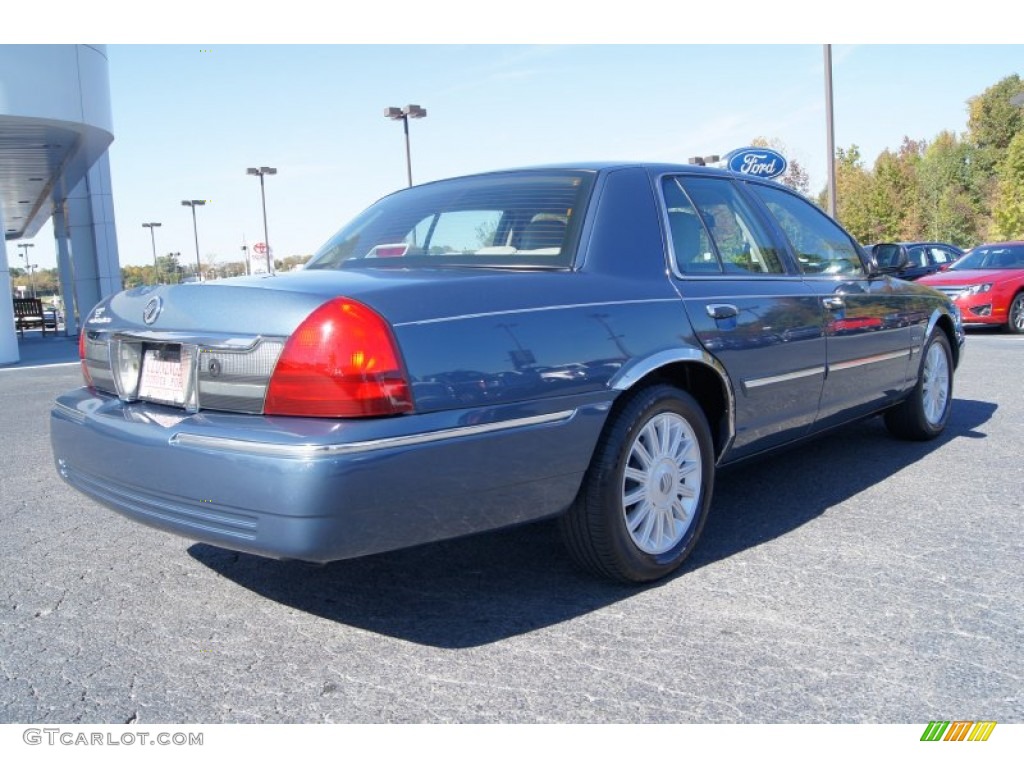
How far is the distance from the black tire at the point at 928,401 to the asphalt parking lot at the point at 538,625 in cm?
104

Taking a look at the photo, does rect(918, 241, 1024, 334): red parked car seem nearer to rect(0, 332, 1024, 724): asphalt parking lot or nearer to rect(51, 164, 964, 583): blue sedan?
rect(0, 332, 1024, 724): asphalt parking lot

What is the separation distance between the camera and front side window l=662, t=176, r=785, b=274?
11.6ft

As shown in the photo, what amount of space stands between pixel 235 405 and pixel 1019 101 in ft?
90.5

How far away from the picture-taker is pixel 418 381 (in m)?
2.45

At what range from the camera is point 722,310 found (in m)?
3.45

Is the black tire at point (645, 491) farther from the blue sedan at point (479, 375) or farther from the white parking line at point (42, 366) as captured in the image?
the white parking line at point (42, 366)

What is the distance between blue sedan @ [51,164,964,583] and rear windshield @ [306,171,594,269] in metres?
0.01

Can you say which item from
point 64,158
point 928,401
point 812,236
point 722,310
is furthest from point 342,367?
point 64,158

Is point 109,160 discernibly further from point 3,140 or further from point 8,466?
point 8,466

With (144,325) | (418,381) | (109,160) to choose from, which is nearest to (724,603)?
(418,381)

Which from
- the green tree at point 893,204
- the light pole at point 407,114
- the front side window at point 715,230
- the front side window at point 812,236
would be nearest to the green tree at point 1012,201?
the green tree at point 893,204

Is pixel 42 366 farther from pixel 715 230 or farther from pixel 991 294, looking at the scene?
pixel 991 294
